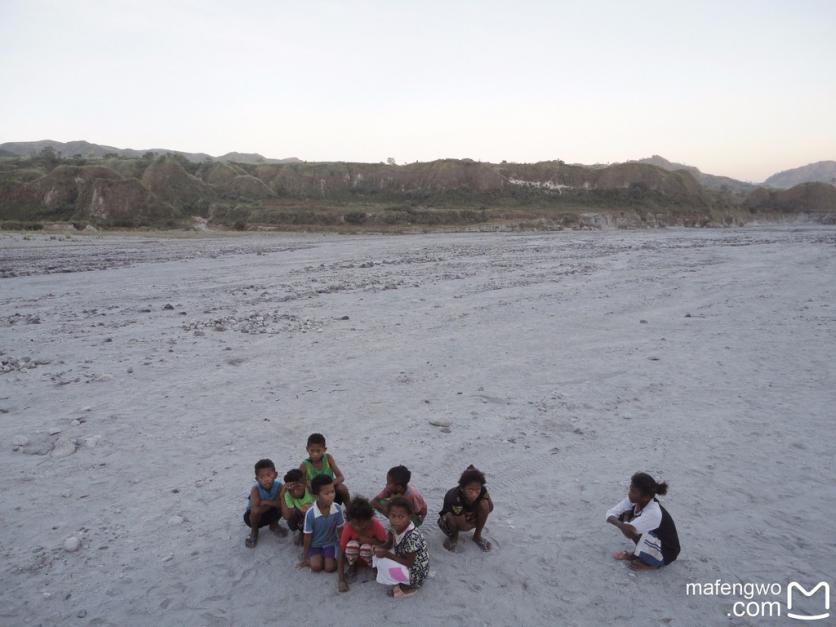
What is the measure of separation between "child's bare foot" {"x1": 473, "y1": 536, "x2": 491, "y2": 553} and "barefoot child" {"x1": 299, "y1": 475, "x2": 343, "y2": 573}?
1113mm

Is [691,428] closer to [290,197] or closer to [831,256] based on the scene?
[831,256]

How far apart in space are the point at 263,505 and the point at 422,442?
215 centimetres

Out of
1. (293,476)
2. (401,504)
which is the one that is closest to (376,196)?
(293,476)

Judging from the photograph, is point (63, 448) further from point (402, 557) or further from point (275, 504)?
point (402, 557)

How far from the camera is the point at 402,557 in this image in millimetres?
3709

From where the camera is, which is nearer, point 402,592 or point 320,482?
point 402,592

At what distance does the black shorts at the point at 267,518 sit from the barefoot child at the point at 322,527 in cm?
48

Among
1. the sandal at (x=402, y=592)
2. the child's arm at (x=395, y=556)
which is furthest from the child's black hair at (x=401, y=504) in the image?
the sandal at (x=402, y=592)

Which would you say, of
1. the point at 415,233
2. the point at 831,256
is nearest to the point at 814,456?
the point at 831,256

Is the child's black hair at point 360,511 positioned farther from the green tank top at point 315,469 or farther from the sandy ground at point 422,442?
the green tank top at point 315,469

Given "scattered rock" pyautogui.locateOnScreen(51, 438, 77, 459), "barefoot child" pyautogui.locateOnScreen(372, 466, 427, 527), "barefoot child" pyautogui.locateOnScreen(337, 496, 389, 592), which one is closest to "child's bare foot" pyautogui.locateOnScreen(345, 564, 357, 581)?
"barefoot child" pyautogui.locateOnScreen(337, 496, 389, 592)

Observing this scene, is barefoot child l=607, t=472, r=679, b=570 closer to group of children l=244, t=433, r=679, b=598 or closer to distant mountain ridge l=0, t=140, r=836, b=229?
group of children l=244, t=433, r=679, b=598

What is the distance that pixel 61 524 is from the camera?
4.34 metres

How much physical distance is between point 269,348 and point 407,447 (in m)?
4.79
